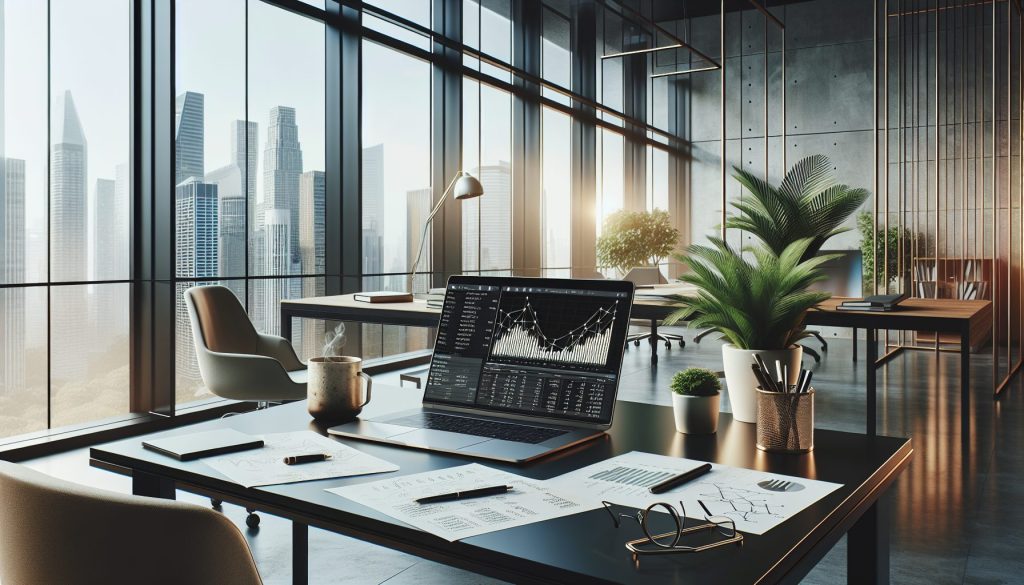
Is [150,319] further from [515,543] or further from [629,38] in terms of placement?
[629,38]

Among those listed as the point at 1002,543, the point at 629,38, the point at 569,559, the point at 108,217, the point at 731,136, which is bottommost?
the point at 1002,543

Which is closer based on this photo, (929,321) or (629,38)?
(929,321)

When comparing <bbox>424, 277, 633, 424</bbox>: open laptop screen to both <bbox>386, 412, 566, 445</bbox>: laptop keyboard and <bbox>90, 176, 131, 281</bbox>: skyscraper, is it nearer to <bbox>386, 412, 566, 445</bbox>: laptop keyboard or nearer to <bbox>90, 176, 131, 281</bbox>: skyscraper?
<bbox>386, 412, 566, 445</bbox>: laptop keyboard

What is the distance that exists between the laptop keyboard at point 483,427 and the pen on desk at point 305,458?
27cm

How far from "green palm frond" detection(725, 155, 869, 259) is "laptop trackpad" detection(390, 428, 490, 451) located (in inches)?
→ 90.7

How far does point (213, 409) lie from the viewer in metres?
5.29

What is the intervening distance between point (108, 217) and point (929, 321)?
489 centimetres

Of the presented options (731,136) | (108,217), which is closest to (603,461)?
(108,217)

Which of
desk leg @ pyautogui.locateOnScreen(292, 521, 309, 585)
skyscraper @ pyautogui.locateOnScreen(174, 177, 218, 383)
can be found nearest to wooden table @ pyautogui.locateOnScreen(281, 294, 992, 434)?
skyscraper @ pyautogui.locateOnScreen(174, 177, 218, 383)

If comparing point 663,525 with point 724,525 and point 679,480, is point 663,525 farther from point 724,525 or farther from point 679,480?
point 679,480

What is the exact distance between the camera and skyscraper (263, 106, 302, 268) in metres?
6.18

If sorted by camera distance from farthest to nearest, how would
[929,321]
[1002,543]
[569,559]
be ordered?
[929,321]
[1002,543]
[569,559]

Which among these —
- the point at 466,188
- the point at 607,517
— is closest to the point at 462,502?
the point at 607,517

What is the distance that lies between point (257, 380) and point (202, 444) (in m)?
2.37
